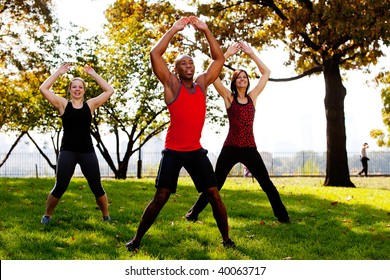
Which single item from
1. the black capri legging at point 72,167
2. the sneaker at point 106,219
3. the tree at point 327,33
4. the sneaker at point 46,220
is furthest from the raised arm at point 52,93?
the tree at point 327,33

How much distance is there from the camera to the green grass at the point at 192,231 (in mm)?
6797

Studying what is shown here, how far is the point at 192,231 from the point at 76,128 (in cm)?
221

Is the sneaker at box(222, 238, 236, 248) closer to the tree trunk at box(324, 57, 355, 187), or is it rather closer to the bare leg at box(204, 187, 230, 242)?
the bare leg at box(204, 187, 230, 242)

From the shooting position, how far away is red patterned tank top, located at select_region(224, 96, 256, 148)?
817 cm

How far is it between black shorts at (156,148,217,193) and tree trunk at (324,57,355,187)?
14803mm

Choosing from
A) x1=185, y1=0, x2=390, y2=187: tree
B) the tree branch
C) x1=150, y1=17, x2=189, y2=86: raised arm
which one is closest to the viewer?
x1=150, y1=17, x2=189, y2=86: raised arm

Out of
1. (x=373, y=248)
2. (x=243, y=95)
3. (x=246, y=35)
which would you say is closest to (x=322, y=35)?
(x=246, y=35)

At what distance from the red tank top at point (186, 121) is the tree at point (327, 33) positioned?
12.1 metres

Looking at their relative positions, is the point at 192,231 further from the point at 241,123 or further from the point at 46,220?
the point at 46,220

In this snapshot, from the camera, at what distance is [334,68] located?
20922 millimetres

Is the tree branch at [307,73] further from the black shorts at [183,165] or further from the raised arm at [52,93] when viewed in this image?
the black shorts at [183,165]

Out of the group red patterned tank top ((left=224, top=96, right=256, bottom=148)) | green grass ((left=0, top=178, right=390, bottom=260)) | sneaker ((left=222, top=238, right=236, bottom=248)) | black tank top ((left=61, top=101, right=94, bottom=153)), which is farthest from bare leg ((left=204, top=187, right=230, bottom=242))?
black tank top ((left=61, top=101, right=94, bottom=153))

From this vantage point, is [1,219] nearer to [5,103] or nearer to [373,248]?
[373,248]

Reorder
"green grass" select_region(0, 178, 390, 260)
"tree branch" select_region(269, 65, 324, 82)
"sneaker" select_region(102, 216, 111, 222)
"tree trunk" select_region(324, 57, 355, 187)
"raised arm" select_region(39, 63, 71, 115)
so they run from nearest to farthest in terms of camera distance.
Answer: "green grass" select_region(0, 178, 390, 260), "raised arm" select_region(39, 63, 71, 115), "sneaker" select_region(102, 216, 111, 222), "tree trunk" select_region(324, 57, 355, 187), "tree branch" select_region(269, 65, 324, 82)
